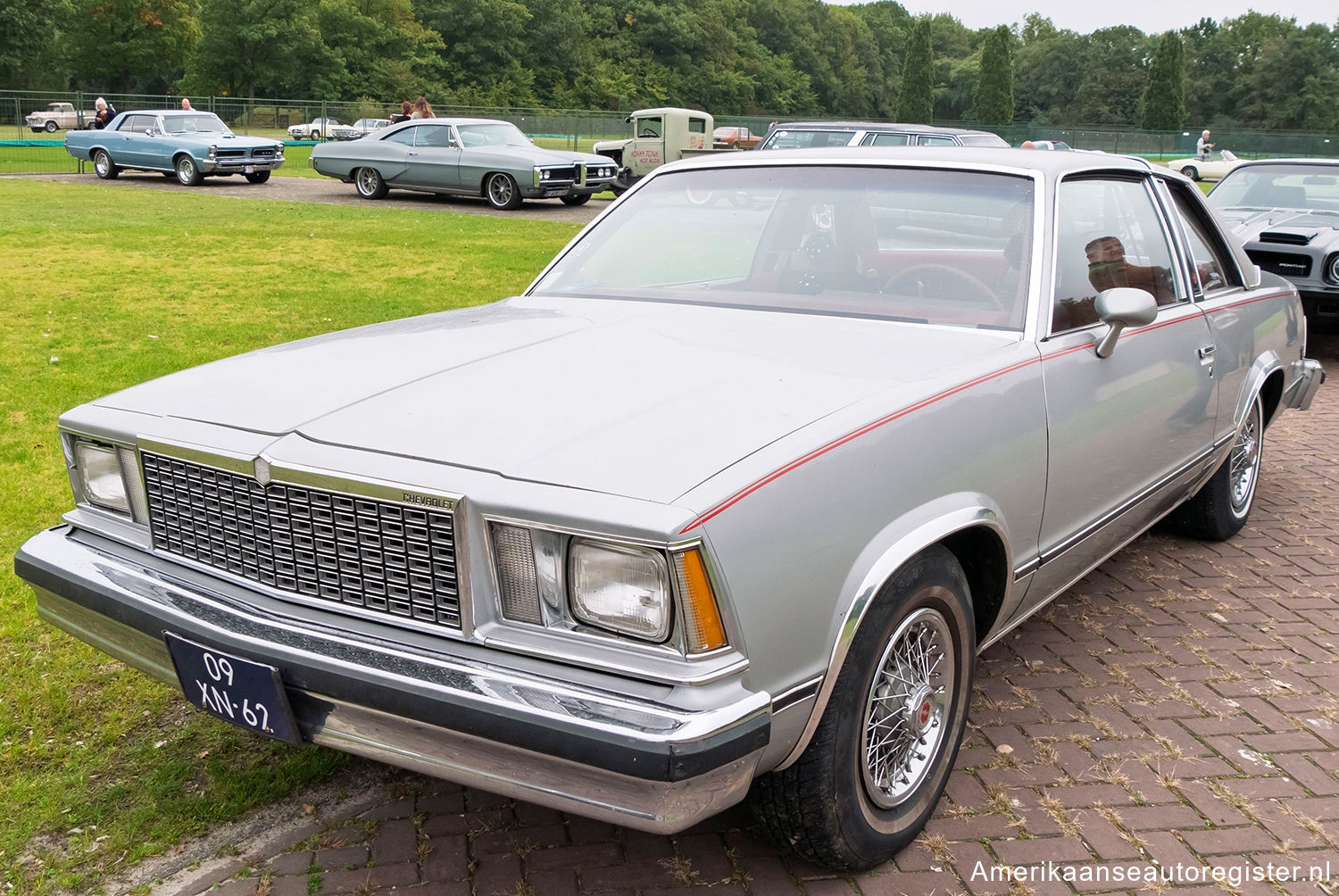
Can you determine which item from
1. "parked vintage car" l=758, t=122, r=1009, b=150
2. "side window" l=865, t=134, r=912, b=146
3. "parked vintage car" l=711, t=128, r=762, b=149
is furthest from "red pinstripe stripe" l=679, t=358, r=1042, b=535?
"parked vintage car" l=711, t=128, r=762, b=149

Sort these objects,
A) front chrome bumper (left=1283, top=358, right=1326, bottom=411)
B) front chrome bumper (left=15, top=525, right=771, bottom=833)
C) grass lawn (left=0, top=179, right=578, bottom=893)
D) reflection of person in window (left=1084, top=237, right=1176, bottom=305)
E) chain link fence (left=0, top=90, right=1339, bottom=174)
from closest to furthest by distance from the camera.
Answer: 1. front chrome bumper (left=15, top=525, right=771, bottom=833)
2. grass lawn (left=0, top=179, right=578, bottom=893)
3. reflection of person in window (left=1084, top=237, right=1176, bottom=305)
4. front chrome bumper (left=1283, top=358, right=1326, bottom=411)
5. chain link fence (left=0, top=90, right=1339, bottom=174)

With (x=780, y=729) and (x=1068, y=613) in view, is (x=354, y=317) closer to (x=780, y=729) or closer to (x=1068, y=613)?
(x=1068, y=613)

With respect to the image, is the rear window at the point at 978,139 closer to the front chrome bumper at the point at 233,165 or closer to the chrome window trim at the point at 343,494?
the chrome window trim at the point at 343,494

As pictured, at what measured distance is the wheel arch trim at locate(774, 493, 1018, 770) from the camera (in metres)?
2.22

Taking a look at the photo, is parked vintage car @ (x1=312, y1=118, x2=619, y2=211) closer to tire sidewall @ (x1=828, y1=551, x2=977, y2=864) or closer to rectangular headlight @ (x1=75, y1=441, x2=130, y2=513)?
rectangular headlight @ (x1=75, y1=441, x2=130, y2=513)

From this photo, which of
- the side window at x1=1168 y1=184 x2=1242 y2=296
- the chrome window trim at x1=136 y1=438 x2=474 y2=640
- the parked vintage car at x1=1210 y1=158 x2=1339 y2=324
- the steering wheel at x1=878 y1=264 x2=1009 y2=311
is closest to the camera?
the chrome window trim at x1=136 y1=438 x2=474 y2=640

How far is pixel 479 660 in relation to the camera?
84.2 inches

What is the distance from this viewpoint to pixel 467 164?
771 inches

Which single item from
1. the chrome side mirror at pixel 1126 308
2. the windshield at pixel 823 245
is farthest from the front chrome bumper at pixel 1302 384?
the windshield at pixel 823 245

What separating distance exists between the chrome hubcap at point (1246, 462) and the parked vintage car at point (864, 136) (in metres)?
10.7

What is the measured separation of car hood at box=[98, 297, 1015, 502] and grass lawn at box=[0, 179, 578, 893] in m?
1.07

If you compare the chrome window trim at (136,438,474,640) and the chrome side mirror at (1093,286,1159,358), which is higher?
the chrome side mirror at (1093,286,1159,358)

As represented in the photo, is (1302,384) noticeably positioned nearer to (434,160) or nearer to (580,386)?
(580,386)

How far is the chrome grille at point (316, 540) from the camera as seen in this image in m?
2.18
